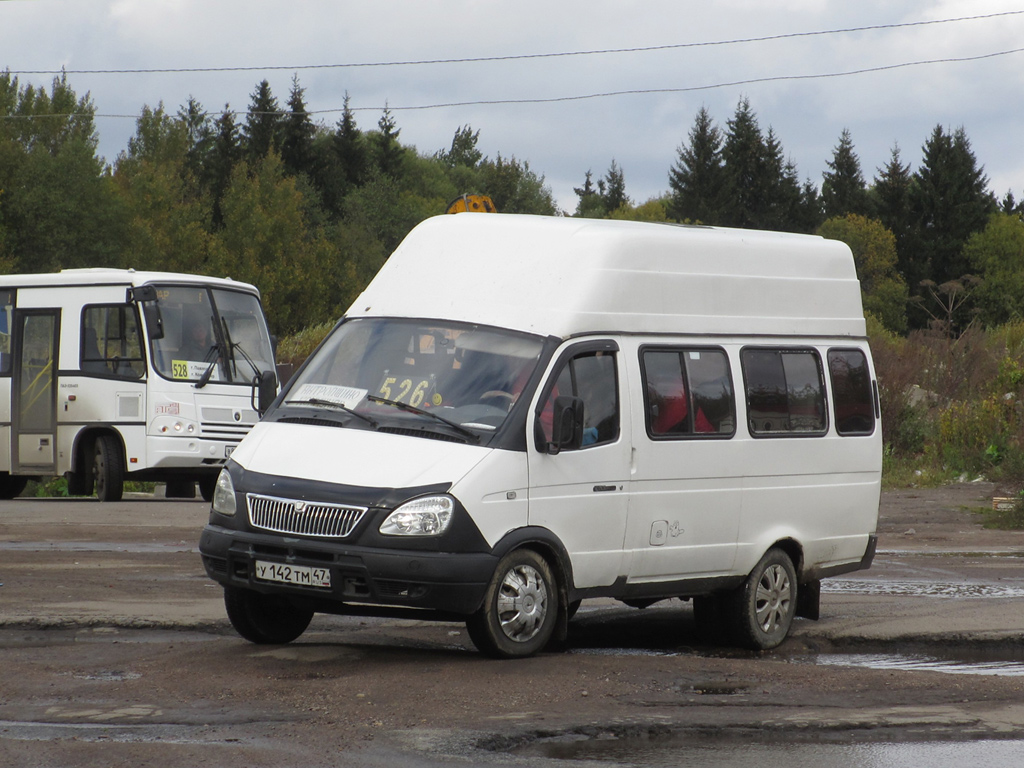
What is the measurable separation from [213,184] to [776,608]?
246ft

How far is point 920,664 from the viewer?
898 centimetres

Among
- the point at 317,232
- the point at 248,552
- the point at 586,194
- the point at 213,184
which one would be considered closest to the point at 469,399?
the point at 248,552

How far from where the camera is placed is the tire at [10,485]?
21250 mm

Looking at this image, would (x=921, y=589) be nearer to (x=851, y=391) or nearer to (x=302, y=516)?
(x=851, y=391)

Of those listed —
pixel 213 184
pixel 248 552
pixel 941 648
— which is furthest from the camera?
pixel 213 184

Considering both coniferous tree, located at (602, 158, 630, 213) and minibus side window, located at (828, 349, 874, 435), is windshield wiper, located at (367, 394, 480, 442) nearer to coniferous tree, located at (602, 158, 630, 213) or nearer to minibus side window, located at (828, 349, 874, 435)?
minibus side window, located at (828, 349, 874, 435)

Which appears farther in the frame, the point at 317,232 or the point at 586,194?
the point at 586,194

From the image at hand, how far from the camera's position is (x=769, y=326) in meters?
9.70

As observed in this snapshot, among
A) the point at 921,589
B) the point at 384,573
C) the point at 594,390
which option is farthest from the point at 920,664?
the point at 921,589

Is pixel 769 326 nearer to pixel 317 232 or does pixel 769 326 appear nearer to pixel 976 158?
pixel 317 232

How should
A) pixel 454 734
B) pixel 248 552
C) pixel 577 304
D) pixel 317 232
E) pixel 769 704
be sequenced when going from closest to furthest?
pixel 454 734, pixel 769 704, pixel 248 552, pixel 577 304, pixel 317 232

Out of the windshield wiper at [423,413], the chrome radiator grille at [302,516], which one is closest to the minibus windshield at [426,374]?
the windshield wiper at [423,413]

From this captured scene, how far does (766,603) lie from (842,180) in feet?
295

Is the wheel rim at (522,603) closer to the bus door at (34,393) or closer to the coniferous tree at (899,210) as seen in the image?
the bus door at (34,393)
